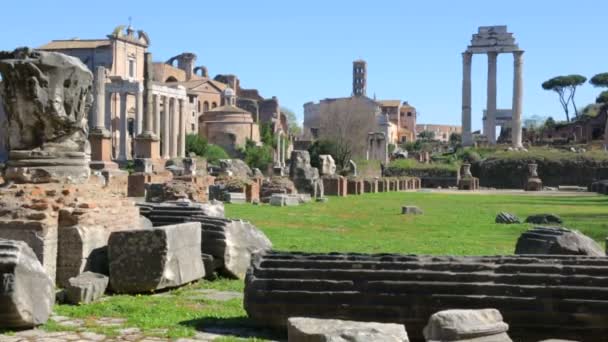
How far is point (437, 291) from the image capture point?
5645mm

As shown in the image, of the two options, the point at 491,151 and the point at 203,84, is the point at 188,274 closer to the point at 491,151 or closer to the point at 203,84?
the point at 491,151

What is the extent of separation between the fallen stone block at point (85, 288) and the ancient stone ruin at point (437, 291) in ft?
5.35

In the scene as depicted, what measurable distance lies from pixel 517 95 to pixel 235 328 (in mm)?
70928

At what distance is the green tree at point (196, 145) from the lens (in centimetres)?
6238

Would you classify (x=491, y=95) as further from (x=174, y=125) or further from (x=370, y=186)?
(x=370, y=186)

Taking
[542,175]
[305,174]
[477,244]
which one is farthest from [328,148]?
[477,244]

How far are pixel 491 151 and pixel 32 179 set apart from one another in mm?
60833

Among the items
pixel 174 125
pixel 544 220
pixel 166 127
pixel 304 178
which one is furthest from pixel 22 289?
pixel 174 125

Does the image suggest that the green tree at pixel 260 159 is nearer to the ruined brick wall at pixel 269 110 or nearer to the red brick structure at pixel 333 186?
the red brick structure at pixel 333 186

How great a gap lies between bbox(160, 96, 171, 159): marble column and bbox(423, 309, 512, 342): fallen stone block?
5345 centimetres

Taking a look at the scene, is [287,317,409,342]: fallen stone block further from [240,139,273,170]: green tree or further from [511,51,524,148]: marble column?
[511,51,524,148]: marble column

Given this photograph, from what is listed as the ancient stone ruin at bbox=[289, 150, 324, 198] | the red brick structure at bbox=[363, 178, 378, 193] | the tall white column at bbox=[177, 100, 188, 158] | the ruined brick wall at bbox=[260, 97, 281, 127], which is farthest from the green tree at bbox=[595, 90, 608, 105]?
the ancient stone ruin at bbox=[289, 150, 324, 198]

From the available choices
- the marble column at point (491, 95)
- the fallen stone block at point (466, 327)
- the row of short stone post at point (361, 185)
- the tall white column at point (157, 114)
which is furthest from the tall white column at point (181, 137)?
the fallen stone block at point (466, 327)

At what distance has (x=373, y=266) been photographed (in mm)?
6027
